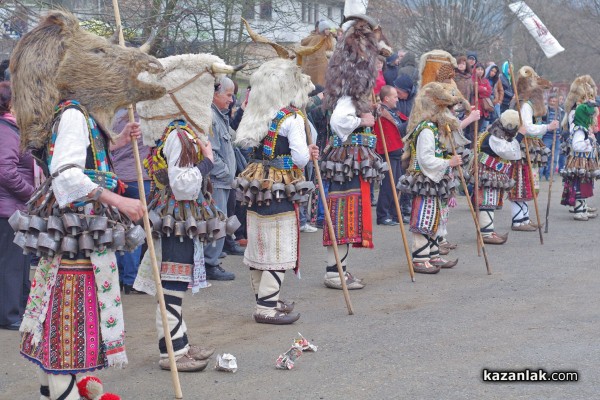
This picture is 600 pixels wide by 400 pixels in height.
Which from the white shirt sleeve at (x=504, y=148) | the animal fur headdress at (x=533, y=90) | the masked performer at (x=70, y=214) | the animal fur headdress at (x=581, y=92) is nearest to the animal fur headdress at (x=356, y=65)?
the white shirt sleeve at (x=504, y=148)

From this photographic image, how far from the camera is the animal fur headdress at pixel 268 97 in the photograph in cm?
689

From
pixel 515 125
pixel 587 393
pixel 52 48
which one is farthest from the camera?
pixel 515 125

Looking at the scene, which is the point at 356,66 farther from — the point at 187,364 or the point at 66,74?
the point at 66,74

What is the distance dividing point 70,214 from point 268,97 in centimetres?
271

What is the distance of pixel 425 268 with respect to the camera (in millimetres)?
9172

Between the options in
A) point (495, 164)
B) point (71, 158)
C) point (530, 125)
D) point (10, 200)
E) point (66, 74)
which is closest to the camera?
point (71, 158)

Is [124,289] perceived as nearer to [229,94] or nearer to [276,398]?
[229,94]

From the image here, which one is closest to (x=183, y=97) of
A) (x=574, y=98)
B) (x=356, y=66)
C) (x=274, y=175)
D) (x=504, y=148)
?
(x=274, y=175)

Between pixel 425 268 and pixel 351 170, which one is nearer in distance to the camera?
pixel 351 170

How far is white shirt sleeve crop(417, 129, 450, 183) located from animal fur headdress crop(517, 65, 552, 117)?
10.7 ft

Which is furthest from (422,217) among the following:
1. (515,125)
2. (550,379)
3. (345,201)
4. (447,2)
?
(447,2)

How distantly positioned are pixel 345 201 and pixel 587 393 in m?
3.49

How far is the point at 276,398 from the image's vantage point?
17.4 ft

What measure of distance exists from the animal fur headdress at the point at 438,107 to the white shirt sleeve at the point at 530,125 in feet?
→ 8.13
